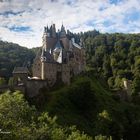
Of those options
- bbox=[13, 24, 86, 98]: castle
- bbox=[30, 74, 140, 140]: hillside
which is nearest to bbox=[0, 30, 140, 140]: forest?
bbox=[30, 74, 140, 140]: hillside

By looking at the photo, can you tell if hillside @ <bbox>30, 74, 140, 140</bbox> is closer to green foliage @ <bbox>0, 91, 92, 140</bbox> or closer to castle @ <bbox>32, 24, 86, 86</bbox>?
castle @ <bbox>32, 24, 86, 86</bbox>

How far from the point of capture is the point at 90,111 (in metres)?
85.2

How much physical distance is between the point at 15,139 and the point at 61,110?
107ft

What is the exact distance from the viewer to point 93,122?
80750mm

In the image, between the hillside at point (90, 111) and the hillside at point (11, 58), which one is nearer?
the hillside at point (90, 111)

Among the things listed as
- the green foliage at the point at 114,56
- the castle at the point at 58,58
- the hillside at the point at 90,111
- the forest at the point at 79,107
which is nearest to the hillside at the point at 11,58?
the forest at the point at 79,107

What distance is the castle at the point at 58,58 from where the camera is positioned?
83.4 m

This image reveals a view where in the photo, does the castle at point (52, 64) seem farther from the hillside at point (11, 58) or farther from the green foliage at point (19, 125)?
the green foliage at point (19, 125)

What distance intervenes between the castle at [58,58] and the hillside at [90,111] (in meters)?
2.87

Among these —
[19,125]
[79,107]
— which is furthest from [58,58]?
[19,125]

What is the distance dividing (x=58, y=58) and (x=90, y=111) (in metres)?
13.9

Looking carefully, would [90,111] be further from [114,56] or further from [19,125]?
[114,56]

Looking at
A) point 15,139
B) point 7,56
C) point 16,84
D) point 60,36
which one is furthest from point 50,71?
point 7,56

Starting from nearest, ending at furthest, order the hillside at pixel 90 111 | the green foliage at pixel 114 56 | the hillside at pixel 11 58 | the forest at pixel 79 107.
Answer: the forest at pixel 79 107, the hillside at pixel 90 111, the hillside at pixel 11 58, the green foliage at pixel 114 56
